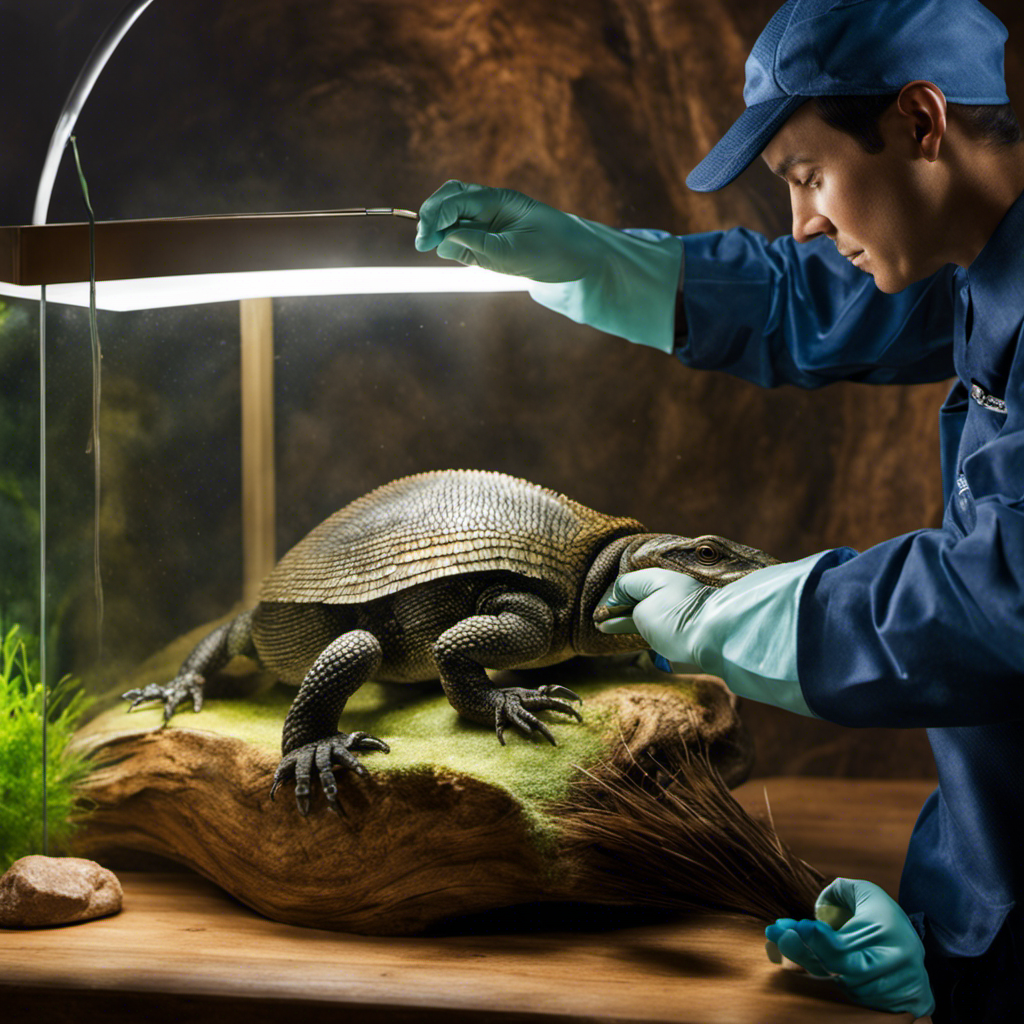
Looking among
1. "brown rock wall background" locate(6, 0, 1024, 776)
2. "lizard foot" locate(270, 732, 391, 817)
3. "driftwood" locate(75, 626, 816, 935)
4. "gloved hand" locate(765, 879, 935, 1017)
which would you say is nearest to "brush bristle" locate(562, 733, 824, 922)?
"driftwood" locate(75, 626, 816, 935)

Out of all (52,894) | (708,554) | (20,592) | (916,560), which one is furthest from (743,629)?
(20,592)

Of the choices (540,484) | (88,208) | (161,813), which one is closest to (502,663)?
(540,484)

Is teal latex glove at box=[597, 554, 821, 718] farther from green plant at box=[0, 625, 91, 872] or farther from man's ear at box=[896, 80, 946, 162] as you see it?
green plant at box=[0, 625, 91, 872]

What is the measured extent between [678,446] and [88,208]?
0.80 meters

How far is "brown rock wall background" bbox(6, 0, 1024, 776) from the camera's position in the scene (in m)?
1.16

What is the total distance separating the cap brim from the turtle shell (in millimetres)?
452

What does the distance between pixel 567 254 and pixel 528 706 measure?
56cm

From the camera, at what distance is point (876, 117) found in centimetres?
79

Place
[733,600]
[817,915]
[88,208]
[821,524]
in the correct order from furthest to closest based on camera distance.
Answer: [821,524] < [88,208] < [817,915] < [733,600]

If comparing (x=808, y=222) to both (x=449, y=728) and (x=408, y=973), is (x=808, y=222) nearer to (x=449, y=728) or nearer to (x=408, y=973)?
(x=449, y=728)

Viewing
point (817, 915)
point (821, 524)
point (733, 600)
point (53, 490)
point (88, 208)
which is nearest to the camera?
point (733, 600)

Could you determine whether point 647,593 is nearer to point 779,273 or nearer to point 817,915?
point 817,915

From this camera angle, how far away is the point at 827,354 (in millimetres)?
1111

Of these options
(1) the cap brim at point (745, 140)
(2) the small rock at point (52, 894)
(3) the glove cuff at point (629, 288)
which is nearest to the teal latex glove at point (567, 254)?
(3) the glove cuff at point (629, 288)
